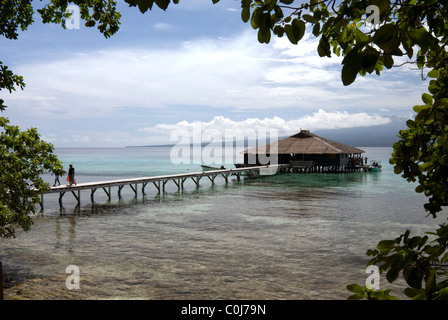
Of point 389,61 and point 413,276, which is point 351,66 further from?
point 413,276

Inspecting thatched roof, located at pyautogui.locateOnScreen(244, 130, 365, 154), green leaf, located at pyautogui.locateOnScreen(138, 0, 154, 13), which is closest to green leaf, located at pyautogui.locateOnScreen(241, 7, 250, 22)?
green leaf, located at pyautogui.locateOnScreen(138, 0, 154, 13)

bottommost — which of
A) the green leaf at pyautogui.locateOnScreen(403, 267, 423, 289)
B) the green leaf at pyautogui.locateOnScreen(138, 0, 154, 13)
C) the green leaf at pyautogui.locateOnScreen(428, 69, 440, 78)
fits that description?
the green leaf at pyautogui.locateOnScreen(403, 267, 423, 289)

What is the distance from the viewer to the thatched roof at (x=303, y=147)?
52531 millimetres

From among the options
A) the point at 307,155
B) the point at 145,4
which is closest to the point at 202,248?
the point at 145,4

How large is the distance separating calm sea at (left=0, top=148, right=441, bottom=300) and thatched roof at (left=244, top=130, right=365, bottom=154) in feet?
89.0

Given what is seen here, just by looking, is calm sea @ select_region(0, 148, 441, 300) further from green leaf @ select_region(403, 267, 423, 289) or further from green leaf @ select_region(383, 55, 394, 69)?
green leaf @ select_region(383, 55, 394, 69)

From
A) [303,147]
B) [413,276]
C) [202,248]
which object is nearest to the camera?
[413,276]

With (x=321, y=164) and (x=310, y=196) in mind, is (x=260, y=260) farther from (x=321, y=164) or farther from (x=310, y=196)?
(x=321, y=164)

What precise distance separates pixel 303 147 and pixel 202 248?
140ft

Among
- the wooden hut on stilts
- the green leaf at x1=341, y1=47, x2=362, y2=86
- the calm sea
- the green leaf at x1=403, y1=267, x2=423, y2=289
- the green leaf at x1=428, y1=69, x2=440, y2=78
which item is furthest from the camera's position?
the wooden hut on stilts

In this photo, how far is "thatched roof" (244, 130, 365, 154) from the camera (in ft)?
172

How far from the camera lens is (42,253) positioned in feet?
41.4

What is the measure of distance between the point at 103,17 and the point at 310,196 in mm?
24203

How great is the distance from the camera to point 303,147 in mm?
54094
